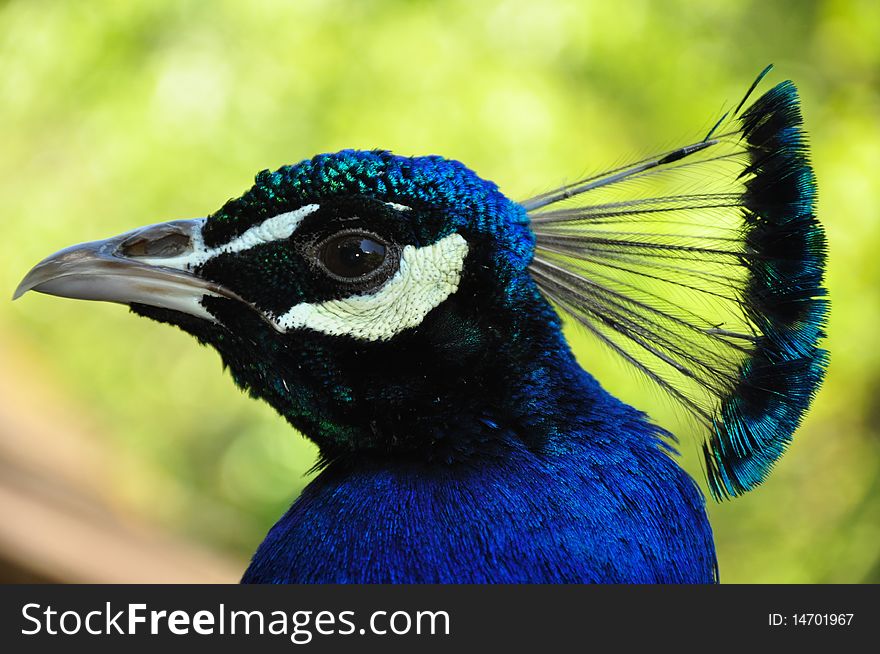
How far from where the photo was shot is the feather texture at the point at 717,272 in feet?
3.95

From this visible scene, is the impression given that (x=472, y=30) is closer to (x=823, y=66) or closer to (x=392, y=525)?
(x=823, y=66)

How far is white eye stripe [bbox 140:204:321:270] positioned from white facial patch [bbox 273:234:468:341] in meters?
0.09

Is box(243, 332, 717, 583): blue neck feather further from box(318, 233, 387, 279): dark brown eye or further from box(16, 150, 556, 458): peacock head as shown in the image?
box(318, 233, 387, 279): dark brown eye

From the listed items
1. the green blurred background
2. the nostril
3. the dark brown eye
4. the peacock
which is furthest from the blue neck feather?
the green blurred background

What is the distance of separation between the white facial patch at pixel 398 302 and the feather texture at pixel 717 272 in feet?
0.70

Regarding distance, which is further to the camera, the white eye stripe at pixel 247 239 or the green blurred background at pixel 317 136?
the green blurred background at pixel 317 136

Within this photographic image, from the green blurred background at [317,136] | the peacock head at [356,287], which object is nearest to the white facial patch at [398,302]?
the peacock head at [356,287]

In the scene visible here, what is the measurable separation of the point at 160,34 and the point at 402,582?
3307mm

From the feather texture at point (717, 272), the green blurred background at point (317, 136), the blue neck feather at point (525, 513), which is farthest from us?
the green blurred background at point (317, 136)

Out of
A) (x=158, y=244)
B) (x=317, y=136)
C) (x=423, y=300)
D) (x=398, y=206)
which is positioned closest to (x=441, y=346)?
(x=423, y=300)

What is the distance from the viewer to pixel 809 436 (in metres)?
3.72

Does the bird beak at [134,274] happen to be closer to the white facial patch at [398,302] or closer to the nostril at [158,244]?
the nostril at [158,244]

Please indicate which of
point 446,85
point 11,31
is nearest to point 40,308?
point 11,31

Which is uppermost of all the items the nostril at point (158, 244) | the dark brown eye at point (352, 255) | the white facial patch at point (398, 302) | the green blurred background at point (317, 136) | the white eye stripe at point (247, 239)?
the green blurred background at point (317, 136)
